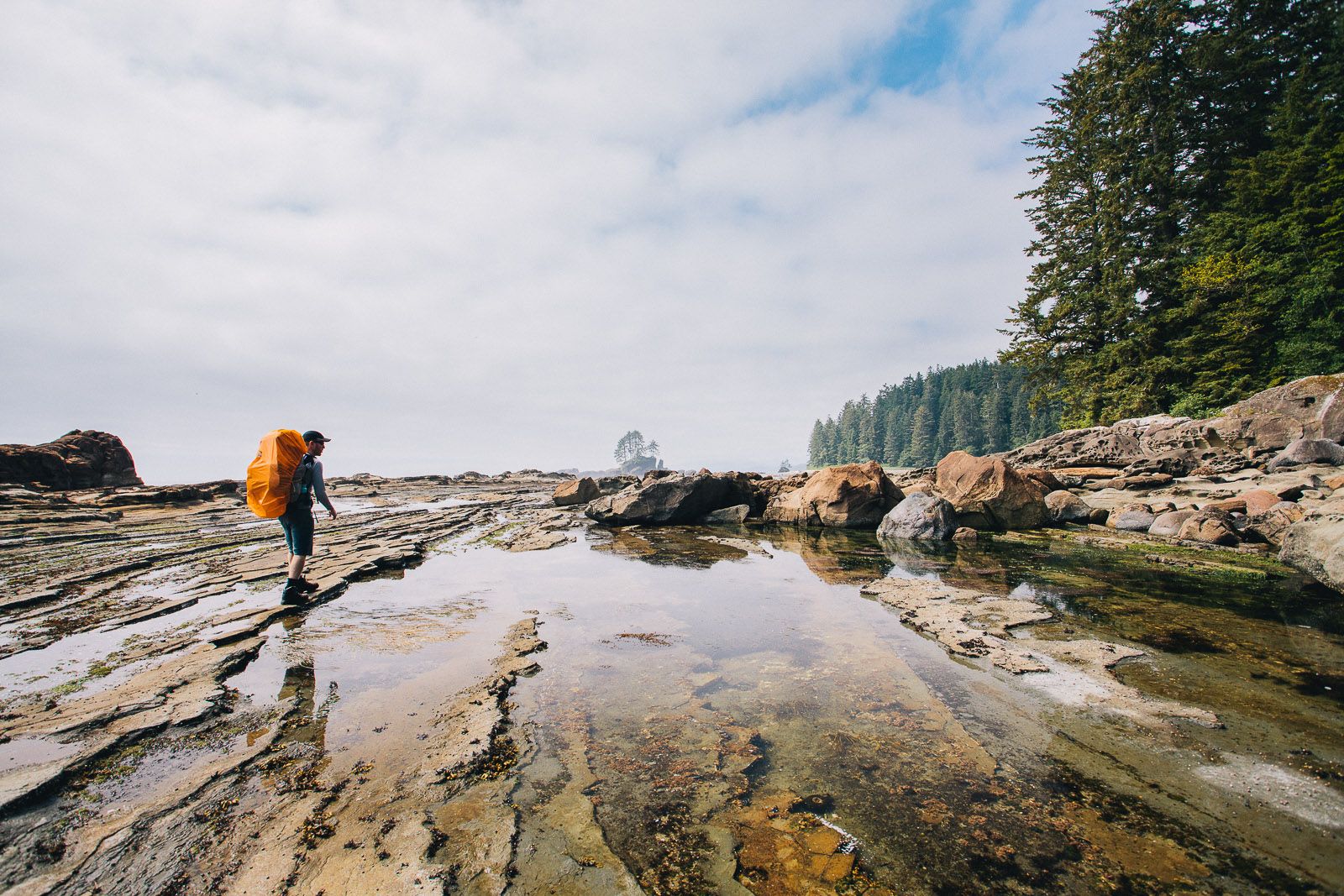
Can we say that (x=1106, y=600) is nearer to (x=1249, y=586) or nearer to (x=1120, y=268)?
(x=1249, y=586)

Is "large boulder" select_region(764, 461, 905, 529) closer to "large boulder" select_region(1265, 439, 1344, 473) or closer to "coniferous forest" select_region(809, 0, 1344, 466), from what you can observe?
"large boulder" select_region(1265, 439, 1344, 473)

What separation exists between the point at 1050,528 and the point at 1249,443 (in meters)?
8.30

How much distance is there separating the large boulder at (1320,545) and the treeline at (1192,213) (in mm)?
17239

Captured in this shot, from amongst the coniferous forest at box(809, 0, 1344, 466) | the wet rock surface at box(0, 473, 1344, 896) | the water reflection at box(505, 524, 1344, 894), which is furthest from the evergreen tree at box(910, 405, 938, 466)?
the water reflection at box(505, 524, 1344, 894)

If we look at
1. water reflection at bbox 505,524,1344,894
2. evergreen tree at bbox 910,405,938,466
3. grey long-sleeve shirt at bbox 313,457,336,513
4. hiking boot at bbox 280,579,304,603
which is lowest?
water reflection at bbox 505,524,1344,894

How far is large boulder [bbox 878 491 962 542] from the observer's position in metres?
10.8

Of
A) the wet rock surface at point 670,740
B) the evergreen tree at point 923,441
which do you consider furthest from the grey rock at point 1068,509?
the evergreen tree at point 923,441

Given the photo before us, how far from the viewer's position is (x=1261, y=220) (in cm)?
1975

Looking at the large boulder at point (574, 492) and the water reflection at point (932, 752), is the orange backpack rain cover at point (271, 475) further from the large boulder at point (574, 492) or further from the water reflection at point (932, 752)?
the large boulder at point (574, 492)

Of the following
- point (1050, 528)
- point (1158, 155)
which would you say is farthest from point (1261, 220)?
point (1050, 528)

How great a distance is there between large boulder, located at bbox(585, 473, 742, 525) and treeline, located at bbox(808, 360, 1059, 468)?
55563mm

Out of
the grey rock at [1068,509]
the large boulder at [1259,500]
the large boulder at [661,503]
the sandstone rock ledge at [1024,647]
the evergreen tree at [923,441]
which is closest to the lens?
the sandstone rock ledge at [1024,647]

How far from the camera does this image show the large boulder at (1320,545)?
5.54 metres

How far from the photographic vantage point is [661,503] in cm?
1439
